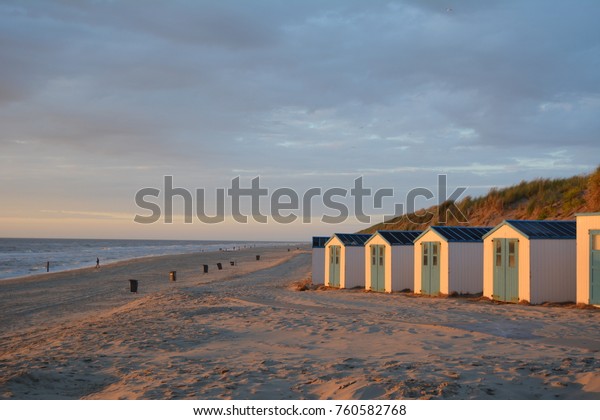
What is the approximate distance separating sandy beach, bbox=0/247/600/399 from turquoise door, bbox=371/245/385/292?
6.63 meters

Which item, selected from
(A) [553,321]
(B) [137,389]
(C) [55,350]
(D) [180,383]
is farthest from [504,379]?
(C) [55,350]

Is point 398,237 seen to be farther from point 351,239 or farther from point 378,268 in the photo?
point 351,239

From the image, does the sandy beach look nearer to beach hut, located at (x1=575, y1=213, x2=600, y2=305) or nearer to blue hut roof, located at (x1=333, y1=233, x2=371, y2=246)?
beach hut, located at (x1=575, y1=213, x2=600, y2=305)

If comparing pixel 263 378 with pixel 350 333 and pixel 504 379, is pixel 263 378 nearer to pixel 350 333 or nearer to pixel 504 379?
pixel 504 379

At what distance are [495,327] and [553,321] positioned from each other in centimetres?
206

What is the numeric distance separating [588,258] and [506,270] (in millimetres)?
3121

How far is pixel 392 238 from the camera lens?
2594 centimetres

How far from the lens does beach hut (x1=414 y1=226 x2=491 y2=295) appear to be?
72.6ft

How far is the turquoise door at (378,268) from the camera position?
84.9ft

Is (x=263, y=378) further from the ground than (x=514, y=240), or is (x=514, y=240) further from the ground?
(x=514, y=240)

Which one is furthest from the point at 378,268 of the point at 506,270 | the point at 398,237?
the point at 506,270

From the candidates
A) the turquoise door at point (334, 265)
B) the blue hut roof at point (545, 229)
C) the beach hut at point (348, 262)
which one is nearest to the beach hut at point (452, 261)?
the blue hut roof at point (545, 229)

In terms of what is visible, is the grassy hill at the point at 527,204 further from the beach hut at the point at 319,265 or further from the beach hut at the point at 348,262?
the beach hut at the point at 319,265

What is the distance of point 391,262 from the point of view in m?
25.2
